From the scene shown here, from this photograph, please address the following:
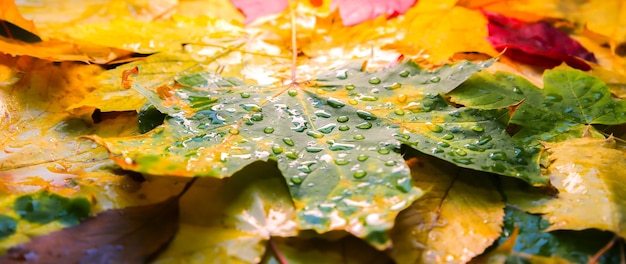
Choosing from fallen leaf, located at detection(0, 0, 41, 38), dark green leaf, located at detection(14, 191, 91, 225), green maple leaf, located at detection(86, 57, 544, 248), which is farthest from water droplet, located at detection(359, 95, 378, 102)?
fallen leaf, located at detection(0, 0, 41, 38)

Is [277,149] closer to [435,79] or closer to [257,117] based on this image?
[257,117]

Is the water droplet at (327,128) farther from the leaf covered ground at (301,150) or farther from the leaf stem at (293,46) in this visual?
the leaf stem at (293,46)

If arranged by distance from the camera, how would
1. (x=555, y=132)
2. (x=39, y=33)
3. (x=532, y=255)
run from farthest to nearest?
(x=39, y=33) < (x=555, y=132) < (x=532, y=255)

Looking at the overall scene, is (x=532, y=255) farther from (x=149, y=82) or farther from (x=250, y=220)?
(x=149, y=82)

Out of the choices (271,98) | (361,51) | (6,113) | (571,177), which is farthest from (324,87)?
(6,113)

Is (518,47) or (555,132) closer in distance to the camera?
(555,132)

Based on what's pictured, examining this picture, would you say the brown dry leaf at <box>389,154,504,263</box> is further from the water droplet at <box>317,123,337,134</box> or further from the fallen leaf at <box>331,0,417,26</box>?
the fallen leaf at <box>331,0,417,26</box>

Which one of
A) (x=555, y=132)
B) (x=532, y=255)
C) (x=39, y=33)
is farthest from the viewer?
Answer: (x=39, y=33)
